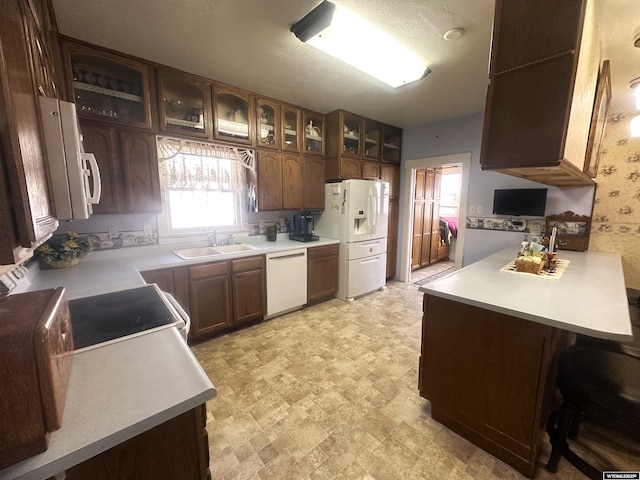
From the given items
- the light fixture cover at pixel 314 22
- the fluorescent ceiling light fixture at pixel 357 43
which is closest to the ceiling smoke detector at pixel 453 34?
the fluorescent ceiling light fixture at pixel 357 43

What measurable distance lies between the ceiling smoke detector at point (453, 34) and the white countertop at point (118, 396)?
2374 millimetres

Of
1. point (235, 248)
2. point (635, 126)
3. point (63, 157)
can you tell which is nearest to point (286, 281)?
point (235, 248)

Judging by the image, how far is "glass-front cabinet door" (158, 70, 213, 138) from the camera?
230cm

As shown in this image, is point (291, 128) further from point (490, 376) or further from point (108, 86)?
point (490, 376)

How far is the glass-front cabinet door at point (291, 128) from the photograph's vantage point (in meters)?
3.10

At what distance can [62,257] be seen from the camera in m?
1.94

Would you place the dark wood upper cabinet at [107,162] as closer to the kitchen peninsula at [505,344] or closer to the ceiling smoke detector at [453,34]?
the kitchen peninsula at [505,344]

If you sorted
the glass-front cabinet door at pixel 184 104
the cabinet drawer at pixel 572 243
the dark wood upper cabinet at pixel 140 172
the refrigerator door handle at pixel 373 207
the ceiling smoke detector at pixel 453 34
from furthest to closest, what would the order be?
1. the refrigerator door handle at pixel 373 207
2. the cabinet drawer at pixel 572 243
3. the glass-front cabinet door at pixel 184 104
4. the dark wood upper cabinet at pixel 140 172
5. the ceiling smoke detector at pixel 453 34

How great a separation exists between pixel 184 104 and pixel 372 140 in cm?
Result: 246

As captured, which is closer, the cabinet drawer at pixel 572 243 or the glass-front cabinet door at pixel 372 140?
the cabinet drawer at pixel 572 243

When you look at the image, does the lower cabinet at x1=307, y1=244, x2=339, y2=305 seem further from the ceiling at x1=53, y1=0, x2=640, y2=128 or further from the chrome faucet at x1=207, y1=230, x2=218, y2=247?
the ceiling at x1=53, y1=0, x2=640, y2=128

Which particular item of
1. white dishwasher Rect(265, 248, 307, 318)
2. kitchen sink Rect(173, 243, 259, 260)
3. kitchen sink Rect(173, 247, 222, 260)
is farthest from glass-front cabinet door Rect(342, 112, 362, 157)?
kitchen sink Rect(173, 247, 222, 260)

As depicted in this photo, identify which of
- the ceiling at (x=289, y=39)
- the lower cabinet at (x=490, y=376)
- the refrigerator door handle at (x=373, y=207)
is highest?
the ceiling at (x=289, y=39)

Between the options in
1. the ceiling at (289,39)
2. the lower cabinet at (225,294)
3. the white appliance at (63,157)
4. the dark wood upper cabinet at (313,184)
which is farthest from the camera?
the dark wood upper cabinet at (313,184)
